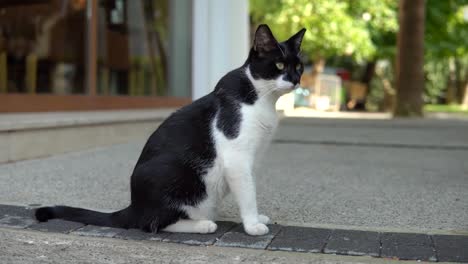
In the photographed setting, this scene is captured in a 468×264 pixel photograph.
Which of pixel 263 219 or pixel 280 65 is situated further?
pixel 263 219

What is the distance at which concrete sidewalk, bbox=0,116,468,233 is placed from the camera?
3.50 meters

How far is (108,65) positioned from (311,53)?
48.9 feet

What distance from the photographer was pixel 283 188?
4.43m

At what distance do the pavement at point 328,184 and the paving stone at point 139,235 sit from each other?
584 millimetres

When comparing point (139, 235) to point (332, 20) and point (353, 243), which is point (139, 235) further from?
point (332, 20)

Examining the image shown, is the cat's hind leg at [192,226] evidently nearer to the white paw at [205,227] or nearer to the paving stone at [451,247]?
the white paw at [205,227]

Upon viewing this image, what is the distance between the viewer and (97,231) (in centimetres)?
306

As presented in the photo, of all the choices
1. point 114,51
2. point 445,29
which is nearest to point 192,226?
point 114,51

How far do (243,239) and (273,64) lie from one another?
91 centimetres

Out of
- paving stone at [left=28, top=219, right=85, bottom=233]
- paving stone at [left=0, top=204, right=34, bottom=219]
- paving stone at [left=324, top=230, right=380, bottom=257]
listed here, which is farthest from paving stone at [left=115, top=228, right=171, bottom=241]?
paving stone at [left=324, top=230, right=380, bottom=257]

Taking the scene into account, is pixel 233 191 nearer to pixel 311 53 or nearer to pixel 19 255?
pixel 19 255

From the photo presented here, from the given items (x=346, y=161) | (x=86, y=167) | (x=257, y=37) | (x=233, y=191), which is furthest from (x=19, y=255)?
(x=346, y=161)

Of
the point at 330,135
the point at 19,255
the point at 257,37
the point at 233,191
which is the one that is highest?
the point at 257,37

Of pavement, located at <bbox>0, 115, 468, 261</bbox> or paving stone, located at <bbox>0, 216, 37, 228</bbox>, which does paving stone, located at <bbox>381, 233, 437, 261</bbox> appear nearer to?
pavement, located at <bbox>0, 115, 468, 261</bbox>
